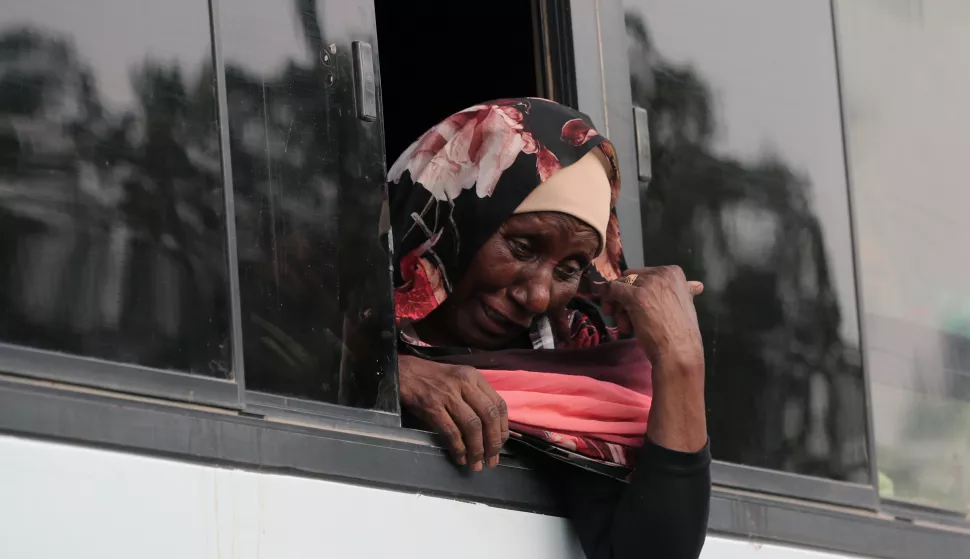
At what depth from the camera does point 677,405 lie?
2865 mm

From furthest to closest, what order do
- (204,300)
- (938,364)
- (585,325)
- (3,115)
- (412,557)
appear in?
(938,364)
(585,325)
(412,557)
(204,300)
(3,115)

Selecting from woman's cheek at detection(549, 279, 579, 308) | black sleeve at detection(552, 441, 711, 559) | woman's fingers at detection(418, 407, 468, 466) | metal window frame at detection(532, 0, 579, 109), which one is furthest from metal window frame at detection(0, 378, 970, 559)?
metal window frame at detection(532, 0, 579, 109)

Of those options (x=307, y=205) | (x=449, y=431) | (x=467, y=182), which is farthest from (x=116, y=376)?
(x=467, y=182)

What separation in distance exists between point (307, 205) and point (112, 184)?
1.35ft

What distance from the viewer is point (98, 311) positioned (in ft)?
7.46

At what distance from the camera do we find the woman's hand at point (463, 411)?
2.77 metres

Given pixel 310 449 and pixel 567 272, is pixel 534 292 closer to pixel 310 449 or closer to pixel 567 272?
pixel 567 272

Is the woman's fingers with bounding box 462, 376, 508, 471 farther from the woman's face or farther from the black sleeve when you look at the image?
the woman's face

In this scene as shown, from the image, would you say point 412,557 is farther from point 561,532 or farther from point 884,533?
point 884,533

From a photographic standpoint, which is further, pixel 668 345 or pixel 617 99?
pixel 617 99

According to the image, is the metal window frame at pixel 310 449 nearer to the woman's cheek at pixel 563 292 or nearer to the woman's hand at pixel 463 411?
the woman's hand at pixel 463 411

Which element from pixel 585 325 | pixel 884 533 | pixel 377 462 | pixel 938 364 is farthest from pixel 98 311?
pixel 938 364

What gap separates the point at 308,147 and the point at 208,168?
25 centimetres

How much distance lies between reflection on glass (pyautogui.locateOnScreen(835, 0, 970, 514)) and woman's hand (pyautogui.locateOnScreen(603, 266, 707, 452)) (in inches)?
46.7
